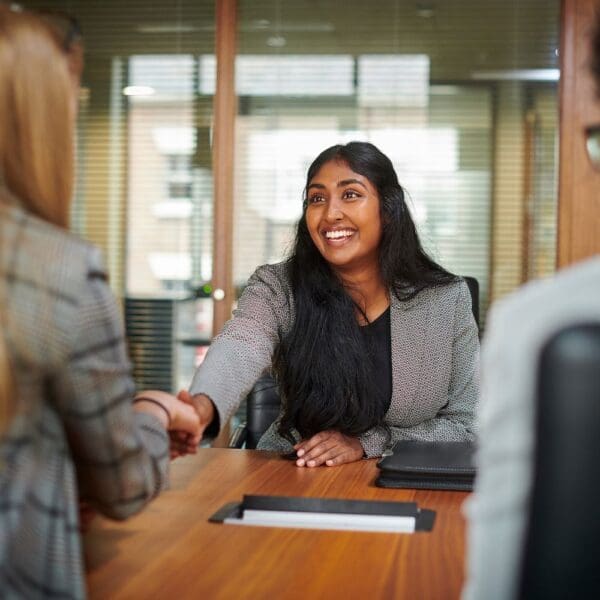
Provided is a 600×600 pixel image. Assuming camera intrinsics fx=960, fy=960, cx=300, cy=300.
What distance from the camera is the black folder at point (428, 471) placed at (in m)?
1.83

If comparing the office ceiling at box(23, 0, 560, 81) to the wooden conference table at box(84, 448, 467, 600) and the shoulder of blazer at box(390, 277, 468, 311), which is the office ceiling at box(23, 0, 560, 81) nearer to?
the shoulder of blazer at box(390, 277, 468, 311)

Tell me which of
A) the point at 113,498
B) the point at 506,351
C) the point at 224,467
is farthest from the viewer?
the point at 224,467

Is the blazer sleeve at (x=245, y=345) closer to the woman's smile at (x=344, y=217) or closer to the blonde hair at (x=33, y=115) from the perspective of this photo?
the woman's smile at (x=344, y=217)

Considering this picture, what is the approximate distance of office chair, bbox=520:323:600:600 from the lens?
73cm

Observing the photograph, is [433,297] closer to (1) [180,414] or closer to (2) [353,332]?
(2) [353,332]

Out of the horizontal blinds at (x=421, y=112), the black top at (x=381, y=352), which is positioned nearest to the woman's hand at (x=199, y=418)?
the black top at (x=381, y=352)

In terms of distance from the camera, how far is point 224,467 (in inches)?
81.5

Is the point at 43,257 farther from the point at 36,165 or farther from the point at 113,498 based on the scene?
the point at 113,498

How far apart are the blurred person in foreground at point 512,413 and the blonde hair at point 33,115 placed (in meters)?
0.52

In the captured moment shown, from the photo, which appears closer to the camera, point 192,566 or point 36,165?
point 36,165

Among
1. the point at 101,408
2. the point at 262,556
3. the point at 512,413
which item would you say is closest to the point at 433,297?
the point at 262,556

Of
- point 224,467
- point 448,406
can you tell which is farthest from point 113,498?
point 448,406

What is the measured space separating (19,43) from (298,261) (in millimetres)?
1660

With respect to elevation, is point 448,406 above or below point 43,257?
below
